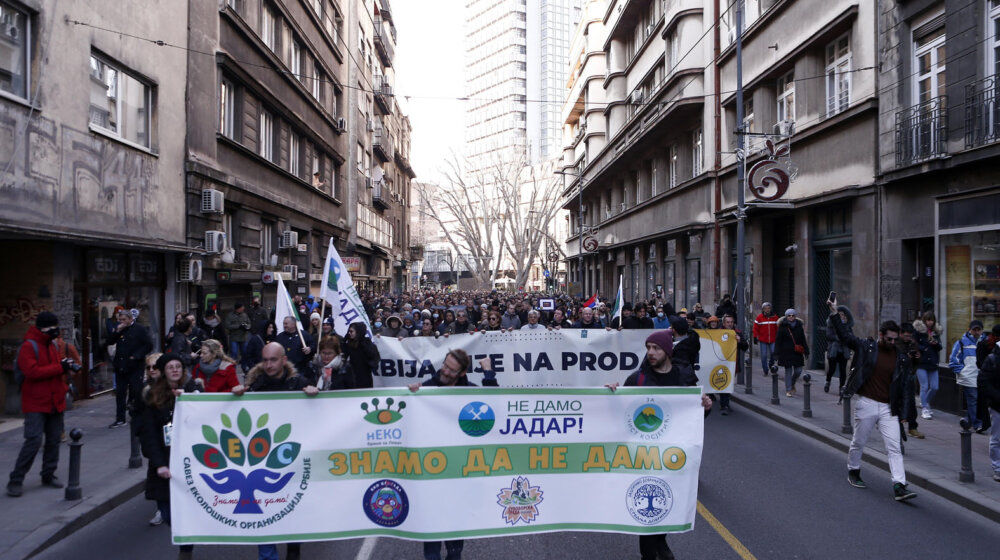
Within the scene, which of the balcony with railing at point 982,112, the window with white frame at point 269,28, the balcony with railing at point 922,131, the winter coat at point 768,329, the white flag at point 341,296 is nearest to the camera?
the white flag at point 341,296

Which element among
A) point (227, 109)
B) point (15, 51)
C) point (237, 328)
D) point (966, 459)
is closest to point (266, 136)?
point (227, 109)

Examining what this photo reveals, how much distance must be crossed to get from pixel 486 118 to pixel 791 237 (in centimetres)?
10850

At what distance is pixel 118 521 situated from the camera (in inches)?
262

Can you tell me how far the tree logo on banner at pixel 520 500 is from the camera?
4.98m

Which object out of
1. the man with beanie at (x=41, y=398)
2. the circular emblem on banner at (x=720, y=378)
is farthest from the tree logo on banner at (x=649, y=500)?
the circular emblem on banner at (x=720, y=378)

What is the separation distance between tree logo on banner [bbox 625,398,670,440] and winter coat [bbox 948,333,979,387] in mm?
7513

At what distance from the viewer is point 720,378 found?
12.4 metres

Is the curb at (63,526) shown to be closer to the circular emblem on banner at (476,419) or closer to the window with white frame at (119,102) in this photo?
the circular emblem on banner at (476,419)

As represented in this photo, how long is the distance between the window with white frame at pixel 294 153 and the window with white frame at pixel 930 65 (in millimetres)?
18948

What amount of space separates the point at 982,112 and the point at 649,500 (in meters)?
9.83

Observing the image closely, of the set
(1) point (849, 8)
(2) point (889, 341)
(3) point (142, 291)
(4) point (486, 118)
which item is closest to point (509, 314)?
(3) point (142, 291)

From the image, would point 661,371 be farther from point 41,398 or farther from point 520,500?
point 41,398

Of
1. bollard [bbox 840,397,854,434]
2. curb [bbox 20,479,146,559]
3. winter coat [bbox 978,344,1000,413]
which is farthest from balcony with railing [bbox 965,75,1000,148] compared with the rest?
curb [bbox 20,479,146,559]

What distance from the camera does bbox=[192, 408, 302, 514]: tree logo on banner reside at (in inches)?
194
